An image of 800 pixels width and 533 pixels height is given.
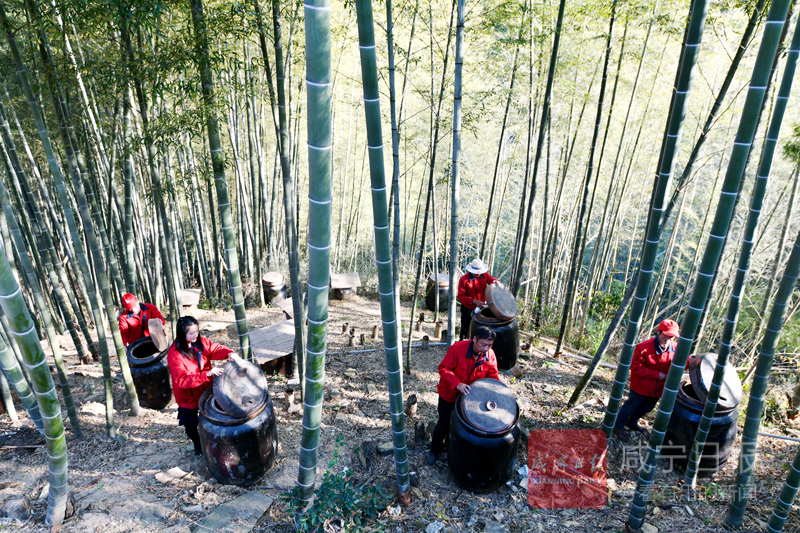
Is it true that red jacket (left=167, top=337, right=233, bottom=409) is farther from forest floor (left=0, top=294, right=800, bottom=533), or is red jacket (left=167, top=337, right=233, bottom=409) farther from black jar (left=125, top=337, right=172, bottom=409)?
black jar (left=125, top=337, right=172, bottom=409)

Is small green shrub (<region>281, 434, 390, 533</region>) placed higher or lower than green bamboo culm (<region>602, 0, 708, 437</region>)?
lower

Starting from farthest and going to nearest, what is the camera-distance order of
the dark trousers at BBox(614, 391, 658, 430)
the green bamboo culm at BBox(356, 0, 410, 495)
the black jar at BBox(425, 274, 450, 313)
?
the black jar at BBox(425, 274, 450, 313), the dark trousers at BBox(614, 391, 658, 430), the green bamboo culm at BBox(356, 0, 410, 495)

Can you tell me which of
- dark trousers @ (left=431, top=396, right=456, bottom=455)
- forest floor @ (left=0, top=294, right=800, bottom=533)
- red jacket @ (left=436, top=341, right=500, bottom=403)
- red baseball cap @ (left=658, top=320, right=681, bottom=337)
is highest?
red baseball cap @ (left=658, top=320, right=681, bottom=337)

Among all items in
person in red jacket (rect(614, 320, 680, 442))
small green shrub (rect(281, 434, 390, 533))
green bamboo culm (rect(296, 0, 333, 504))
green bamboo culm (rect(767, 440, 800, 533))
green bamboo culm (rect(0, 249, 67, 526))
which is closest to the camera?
green bamboo culm (rect(296, 0, 333, 504))

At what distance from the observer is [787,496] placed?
7.45 feet

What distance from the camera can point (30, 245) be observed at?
469 cm

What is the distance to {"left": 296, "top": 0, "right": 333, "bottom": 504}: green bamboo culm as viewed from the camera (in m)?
1.42

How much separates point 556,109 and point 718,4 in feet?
10.9

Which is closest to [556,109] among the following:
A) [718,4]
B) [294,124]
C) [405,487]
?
[718,4]

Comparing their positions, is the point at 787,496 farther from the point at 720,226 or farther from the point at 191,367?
the point at 191,367

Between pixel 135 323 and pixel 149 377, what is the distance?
533 mm

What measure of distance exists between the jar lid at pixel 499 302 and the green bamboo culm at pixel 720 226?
180 cm

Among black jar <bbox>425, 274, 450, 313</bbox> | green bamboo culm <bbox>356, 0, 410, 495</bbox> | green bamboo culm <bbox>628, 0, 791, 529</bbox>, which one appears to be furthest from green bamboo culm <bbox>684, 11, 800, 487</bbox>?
black jar <bbox>425, 274, 450, 313</bbox>

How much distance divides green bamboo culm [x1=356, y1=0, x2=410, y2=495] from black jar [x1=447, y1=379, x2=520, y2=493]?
414mm
